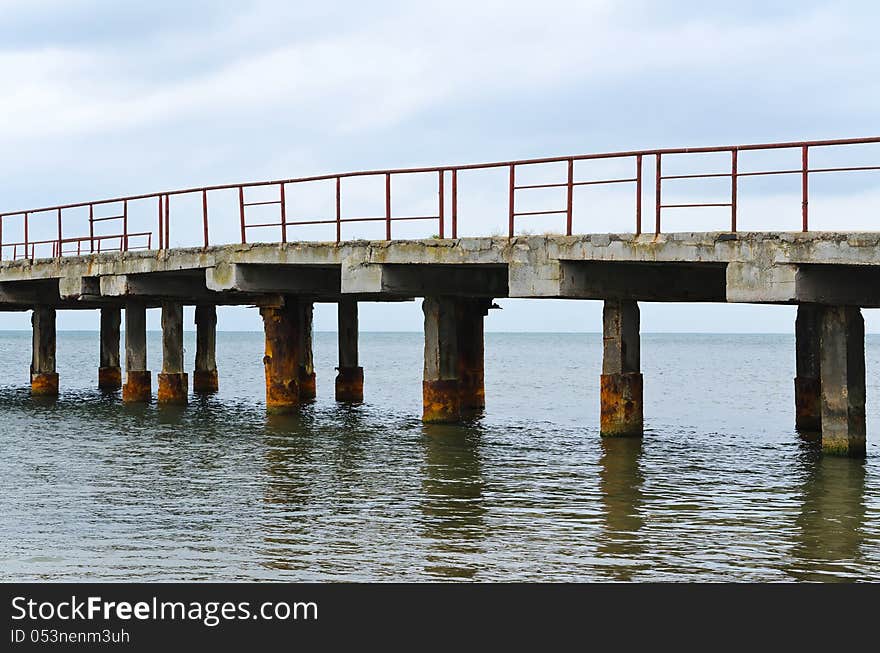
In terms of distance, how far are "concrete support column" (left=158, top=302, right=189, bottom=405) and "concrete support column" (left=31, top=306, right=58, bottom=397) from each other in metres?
6.01

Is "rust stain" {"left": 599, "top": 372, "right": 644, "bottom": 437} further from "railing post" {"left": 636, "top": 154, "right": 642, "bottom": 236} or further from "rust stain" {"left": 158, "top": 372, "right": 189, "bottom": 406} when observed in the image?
"rust stain" {"left": 158, "top": 372, "right": 189, "bottom": 406}

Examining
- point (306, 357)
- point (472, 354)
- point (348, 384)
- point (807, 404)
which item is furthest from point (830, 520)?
point (306, 357)

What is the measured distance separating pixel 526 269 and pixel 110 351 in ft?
75.2

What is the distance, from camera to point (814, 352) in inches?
961

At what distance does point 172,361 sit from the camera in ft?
101

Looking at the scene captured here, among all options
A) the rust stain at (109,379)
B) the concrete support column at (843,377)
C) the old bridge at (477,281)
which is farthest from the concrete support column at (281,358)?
the rust stain at (109,379)

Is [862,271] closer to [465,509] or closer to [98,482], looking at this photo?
[465,509]

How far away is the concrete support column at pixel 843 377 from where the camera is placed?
18.5 m

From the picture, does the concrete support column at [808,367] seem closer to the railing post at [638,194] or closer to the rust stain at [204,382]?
the railing post at [638,194]

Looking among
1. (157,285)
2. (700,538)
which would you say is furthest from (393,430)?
(700,538)

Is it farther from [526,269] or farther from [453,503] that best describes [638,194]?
[453,503]

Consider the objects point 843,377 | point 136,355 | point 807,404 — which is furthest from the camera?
point 136,355

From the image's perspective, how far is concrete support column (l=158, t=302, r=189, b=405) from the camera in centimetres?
3045
